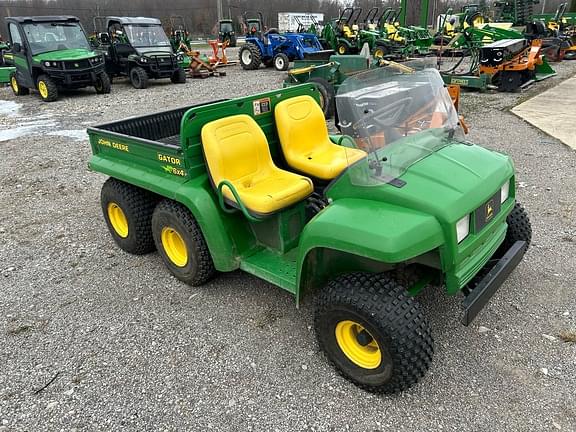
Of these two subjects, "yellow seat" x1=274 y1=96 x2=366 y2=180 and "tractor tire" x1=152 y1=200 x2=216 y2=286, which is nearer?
"tractor tire" x1=152 y1=200 x2=216 y2=286

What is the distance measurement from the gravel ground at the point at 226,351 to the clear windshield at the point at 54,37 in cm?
862

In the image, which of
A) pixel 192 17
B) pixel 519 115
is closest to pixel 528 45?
pixel 519 115

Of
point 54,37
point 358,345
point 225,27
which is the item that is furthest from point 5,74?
point 358,345

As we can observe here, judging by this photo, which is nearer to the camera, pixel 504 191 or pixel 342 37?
pixel 504 191

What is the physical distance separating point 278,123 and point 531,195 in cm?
292

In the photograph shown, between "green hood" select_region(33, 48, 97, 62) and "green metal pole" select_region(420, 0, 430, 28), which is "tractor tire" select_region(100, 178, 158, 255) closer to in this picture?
"green hood" select_region(33, 48, 97, 62)

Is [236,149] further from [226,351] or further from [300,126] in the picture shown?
[226,351]

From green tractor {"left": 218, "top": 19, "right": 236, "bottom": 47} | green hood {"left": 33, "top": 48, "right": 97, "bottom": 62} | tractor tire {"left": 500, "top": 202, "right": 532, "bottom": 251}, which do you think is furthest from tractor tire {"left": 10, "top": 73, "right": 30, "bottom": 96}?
green tractor {"left": 218, "top": 19, "right": 236, "bottom": 47}

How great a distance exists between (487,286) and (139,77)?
1250cm

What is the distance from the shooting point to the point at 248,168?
3252mm

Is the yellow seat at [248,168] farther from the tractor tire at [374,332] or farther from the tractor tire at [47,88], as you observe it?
the tractor tire at [47,88]

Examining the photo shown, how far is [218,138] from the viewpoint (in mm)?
3062

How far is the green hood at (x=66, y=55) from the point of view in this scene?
36.2 feet

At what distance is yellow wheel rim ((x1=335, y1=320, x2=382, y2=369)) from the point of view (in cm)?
238
